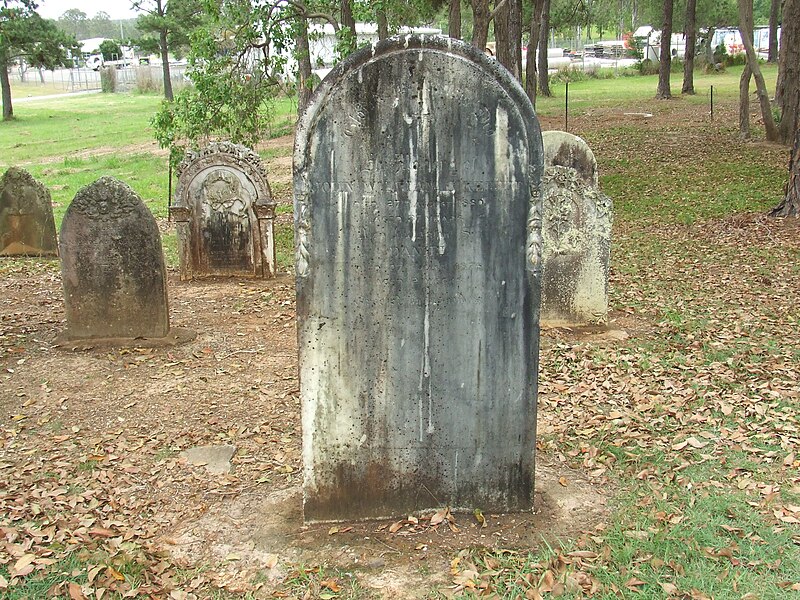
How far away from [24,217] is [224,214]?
3.79 meters

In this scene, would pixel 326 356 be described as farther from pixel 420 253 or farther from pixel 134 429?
pixel 134 429

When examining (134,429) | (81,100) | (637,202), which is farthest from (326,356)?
(81,100)

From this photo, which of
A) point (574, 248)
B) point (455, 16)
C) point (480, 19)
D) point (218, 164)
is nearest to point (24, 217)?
point (218, 164)

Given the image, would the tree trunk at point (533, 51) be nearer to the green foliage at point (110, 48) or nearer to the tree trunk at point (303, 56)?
the tree trunk at point (303, 56)

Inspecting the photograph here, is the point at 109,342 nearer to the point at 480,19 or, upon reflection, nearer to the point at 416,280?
the point at 416,280

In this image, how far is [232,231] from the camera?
10.8m

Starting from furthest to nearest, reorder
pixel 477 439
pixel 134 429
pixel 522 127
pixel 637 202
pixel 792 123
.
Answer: pixel 792 123, pixel 637 202, pixel 134 429, pixel 477 439, pixel 522 127

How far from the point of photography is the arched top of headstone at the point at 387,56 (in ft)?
14.0

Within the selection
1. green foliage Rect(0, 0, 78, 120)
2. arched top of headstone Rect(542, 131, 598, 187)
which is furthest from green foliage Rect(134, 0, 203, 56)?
arched top of headstone Rect(542, 131, 598, 187)

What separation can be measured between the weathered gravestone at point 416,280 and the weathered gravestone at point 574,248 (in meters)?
3.97

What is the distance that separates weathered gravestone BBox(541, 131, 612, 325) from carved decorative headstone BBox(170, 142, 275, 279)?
12.4ft

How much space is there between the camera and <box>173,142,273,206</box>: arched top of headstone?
10469mm

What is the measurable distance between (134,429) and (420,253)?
3190 millimetres

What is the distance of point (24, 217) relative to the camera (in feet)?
41.3
